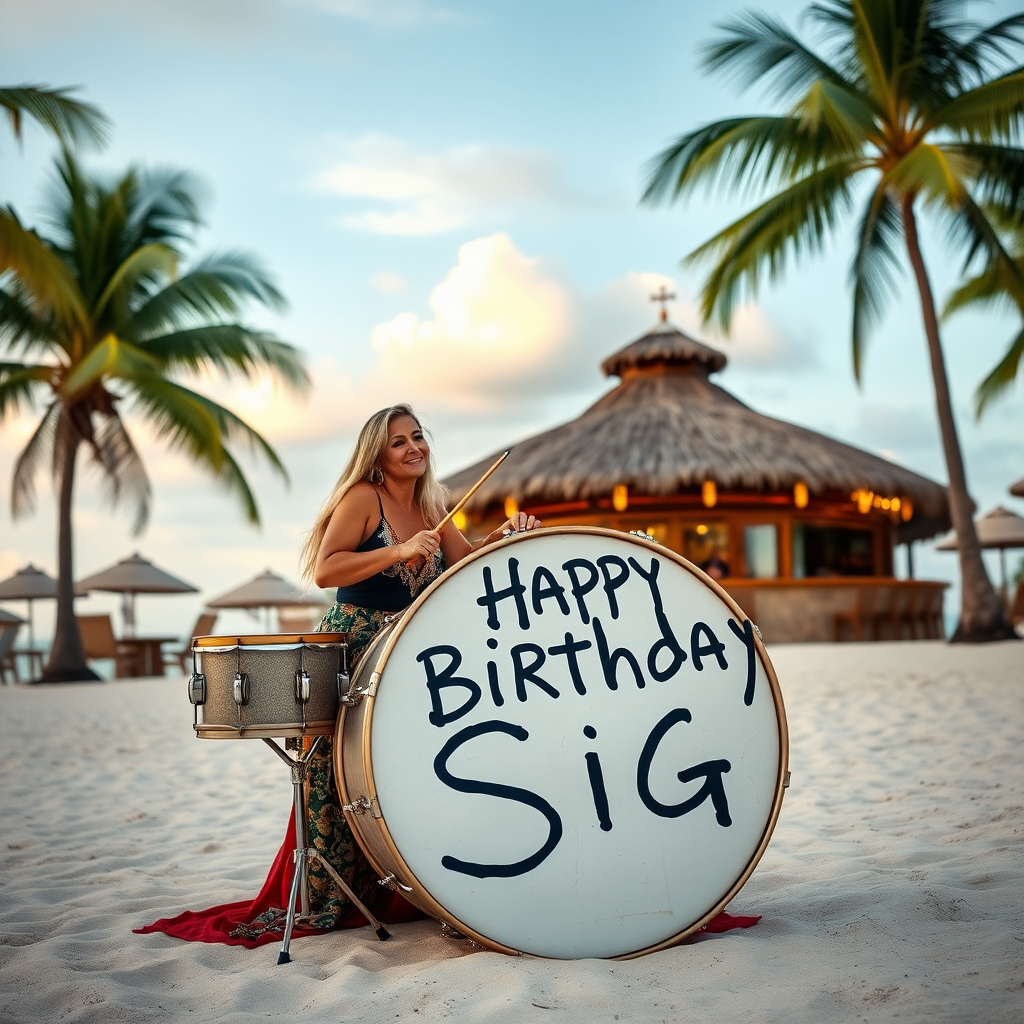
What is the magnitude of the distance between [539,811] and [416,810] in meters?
0.27

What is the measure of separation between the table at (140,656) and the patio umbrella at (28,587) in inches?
111

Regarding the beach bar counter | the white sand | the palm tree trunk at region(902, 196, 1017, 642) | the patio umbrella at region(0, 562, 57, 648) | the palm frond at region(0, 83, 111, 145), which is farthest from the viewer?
the patio umbrella at region(0, 562, 57, 648)

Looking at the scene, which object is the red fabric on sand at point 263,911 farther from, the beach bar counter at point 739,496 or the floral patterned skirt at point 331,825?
the beach bar counter at point 739,496

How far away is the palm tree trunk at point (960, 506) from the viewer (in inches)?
471

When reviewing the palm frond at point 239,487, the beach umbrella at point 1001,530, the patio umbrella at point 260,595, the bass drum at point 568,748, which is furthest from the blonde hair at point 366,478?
the beach umbrella at point 1001,530

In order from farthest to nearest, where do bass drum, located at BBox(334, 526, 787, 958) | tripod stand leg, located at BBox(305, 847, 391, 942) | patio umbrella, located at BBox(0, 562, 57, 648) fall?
patio umbrella, located at BBox(0, 562, 57, 648) → tripod stand leg, located at BBox(305, 847, 391, 942) → bass drum, located at BBox(334, 526, 787, 958)

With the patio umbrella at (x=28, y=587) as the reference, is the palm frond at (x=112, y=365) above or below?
above

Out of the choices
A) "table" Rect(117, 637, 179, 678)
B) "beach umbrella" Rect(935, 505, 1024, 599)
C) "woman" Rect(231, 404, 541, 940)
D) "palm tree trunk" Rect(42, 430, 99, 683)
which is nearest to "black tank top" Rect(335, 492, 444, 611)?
"woman" Rect(231, 404, 541, 940)

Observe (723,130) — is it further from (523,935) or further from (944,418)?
(523,935)

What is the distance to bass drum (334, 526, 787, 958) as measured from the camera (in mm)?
2262

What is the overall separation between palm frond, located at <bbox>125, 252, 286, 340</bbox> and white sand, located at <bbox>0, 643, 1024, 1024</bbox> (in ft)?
29.5

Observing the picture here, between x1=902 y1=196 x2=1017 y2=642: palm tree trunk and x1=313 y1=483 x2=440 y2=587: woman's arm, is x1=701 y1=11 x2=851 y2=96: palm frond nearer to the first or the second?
x1=902 y1=196 x2=1017 y2=642: palm tree trunk

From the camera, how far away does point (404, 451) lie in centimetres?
294

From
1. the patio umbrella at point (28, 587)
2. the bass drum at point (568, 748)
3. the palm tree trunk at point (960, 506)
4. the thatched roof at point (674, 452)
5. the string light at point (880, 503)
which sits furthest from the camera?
the patio umbrella at point (28, 587)
